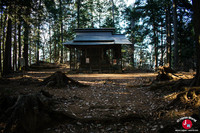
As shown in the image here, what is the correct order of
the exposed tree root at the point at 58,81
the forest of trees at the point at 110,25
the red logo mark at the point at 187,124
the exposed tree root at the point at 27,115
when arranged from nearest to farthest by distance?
the red logo mark at the point at 187,124, the exposed tree root at the point at 27,115, the exposed tree root at the point at 58,81, the forest of trees at the point at 110,25

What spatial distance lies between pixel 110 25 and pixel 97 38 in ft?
46.3

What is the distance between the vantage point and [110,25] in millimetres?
33906

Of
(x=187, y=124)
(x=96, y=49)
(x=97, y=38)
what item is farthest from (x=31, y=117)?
(x=96, y=49)

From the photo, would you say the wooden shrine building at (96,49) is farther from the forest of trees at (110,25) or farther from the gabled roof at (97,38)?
the forest of trees at (110,25)

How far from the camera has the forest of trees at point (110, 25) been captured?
51.8 feet

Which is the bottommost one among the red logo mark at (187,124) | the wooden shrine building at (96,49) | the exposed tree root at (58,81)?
the red logo mark at (187,124)

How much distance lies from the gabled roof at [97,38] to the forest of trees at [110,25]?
219 inches

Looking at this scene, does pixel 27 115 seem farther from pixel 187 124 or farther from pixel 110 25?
pixel 110 25

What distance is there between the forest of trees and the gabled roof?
18.3ft

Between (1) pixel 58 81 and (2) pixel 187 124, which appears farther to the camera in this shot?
(1) pixel 58 81

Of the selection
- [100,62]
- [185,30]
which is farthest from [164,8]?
[100,62]

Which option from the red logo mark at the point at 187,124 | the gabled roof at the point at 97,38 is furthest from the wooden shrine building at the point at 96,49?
the red logo mark at the point at 187,124

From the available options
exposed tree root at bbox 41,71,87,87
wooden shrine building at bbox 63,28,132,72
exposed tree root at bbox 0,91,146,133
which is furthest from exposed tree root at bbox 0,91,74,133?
wooden shrine building at bbox 63,28,132,72

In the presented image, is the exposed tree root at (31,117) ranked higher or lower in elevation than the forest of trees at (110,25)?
lower
